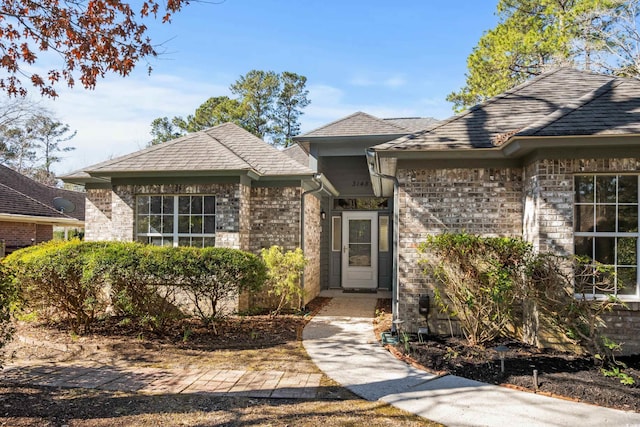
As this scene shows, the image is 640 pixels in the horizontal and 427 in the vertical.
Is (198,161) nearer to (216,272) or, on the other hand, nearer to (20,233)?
(216,272)

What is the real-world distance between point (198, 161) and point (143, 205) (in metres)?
1.65

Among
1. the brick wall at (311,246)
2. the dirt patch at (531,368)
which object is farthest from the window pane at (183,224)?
the dirt patch at (531,368)

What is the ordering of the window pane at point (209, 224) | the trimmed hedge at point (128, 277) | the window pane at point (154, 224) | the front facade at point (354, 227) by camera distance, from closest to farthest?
the trimmed hedge at point (128, 277)
the window pane at point (209, 224)
the window pane at point (154, 224)
the front facade at point (354, 227)

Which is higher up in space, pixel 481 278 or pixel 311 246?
pixel 311 246

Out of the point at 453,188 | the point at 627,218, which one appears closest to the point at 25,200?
the point at 453,188

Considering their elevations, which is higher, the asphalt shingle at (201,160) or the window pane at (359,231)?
the asphalt shingle at (201,160)

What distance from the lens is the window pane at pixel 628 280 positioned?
610cm

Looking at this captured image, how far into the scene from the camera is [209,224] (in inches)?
373

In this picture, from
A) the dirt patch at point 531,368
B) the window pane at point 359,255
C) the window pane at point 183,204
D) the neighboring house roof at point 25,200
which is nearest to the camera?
the dirt patch at point 531,368

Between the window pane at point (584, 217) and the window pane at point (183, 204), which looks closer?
the window pane at point (584, 217)

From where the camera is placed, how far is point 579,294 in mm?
6082

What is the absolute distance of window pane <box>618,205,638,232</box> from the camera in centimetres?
614

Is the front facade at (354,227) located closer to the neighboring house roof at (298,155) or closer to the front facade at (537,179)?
the neighboring house roof at (298,155)

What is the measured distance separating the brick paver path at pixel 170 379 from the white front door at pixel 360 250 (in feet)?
26.6
